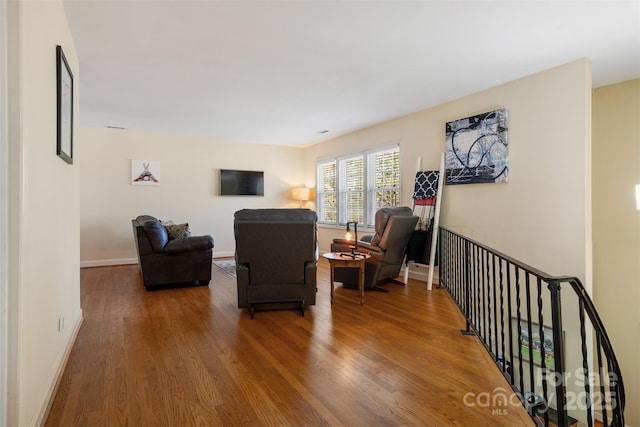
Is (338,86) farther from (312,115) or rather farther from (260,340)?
(260,340)

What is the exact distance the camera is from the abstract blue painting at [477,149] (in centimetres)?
402

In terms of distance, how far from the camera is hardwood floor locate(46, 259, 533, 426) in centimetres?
186

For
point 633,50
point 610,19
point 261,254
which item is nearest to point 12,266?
point 261,254

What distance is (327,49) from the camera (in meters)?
3.10

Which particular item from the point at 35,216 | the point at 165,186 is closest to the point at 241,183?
the point at 165,186

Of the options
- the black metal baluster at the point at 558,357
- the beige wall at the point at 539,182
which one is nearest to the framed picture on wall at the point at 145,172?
the beige wall at the point at 539,182

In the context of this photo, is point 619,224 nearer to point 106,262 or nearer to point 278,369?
point 278,369

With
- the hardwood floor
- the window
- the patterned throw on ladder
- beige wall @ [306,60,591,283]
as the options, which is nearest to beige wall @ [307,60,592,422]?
beige wall @ [306,60,591,283]

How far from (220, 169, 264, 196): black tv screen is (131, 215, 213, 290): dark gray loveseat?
276 cm

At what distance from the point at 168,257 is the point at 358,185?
11.9 feet

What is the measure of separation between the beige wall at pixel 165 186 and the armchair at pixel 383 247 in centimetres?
362

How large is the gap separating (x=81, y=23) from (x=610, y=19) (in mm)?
4178

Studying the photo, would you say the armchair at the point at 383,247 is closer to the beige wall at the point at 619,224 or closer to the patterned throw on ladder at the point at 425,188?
the patterned throw on ladder at the point at 425,188

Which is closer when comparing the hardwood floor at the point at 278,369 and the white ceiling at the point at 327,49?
the hardwood floor at the point at 278,369
